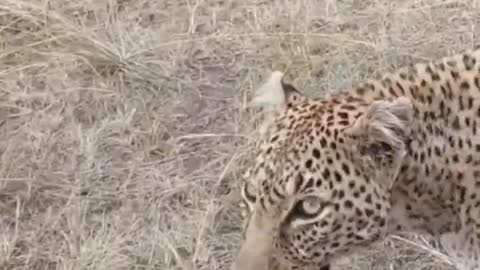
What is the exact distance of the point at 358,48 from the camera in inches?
334

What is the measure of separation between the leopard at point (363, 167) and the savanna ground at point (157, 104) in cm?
135

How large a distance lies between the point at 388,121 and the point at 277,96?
61cm

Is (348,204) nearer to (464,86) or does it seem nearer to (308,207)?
(308,207)

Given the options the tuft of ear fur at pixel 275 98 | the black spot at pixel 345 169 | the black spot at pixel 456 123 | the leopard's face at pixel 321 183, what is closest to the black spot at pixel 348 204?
the leopard's face at pixel 321 183

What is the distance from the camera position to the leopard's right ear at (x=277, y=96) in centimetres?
540

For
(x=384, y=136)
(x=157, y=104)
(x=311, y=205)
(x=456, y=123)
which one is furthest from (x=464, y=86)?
(x=157, y=104)

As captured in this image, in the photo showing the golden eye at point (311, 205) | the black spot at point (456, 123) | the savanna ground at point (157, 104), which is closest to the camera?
the golden eye at point (311, 205)

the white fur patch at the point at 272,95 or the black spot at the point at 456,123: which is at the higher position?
the white fur patch at the point at 272,95

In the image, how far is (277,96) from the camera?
5.45 metres

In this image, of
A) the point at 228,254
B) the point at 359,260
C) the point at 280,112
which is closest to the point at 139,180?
the point at 228,254

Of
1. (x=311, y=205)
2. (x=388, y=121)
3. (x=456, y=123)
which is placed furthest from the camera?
(x=456, y=123)

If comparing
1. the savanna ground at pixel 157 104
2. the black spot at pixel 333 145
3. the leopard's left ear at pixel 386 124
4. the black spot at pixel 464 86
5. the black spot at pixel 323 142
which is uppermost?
the black spot at pixel 464 86

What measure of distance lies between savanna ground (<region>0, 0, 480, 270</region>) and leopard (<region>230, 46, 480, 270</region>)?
135 cm

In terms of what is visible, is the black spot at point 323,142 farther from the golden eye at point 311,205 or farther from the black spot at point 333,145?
the golden eye at point 311,205
